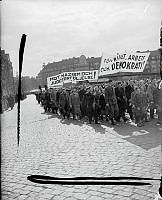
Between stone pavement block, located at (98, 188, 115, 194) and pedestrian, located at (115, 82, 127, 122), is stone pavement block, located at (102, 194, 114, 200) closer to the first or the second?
stone pavement block, located at (98, 188, 115, 194)

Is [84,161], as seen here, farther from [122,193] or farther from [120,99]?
[120,99]

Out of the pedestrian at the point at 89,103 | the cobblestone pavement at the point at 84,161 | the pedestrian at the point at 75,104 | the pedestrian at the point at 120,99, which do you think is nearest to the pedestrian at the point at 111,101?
the pedestrian at the point at 120,99

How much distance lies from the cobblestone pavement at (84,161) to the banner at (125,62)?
4.63 metres

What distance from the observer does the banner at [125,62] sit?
1458cm

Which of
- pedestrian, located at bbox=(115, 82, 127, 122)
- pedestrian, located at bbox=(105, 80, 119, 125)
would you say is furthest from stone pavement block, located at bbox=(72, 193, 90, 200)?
pedestrian, located at bbox=(115, 82, 127, 122)

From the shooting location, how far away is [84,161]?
262 inches

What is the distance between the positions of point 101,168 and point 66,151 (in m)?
2.02

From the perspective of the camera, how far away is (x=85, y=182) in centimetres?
523

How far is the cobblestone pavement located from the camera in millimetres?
4707

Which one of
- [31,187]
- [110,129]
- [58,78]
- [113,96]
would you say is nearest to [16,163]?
[31,187]

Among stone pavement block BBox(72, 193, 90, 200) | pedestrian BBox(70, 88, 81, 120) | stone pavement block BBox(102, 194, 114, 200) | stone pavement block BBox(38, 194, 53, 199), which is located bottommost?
stone pavement block BBox(38, 194, 53, 199)

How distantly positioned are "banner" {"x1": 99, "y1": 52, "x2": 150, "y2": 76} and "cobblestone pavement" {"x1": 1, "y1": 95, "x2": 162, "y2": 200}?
4634 mm

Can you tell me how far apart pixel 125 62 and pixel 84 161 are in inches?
345

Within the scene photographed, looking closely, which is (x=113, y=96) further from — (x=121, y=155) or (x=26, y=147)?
(x=121, y=155)
